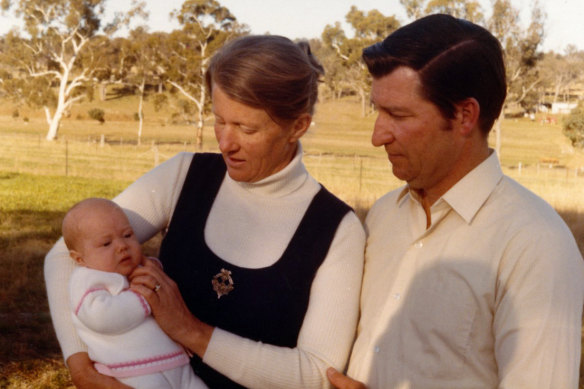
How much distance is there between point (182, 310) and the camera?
88.7 inches

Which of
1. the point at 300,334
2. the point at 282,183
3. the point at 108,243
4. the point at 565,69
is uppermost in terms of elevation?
the point at 565,69

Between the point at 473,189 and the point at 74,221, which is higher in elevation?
the point at 473,189

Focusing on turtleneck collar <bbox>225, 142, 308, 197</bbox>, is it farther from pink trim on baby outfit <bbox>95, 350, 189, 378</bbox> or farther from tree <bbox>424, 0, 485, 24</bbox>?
tree <bbox>424, 0, 485, 24</bbox>

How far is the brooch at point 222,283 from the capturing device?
2332 mm

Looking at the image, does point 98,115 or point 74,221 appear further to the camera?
point 98,115

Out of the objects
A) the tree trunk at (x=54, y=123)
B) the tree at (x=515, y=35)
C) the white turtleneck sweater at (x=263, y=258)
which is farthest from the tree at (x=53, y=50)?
the white turtleneck sweater at (x=263, y=258)

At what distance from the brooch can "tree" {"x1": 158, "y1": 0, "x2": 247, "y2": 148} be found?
34.2 meters

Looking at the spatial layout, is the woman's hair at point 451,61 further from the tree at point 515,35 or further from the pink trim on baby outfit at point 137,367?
the tree at point 515,35

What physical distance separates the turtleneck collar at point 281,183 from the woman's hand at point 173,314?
1.50ft

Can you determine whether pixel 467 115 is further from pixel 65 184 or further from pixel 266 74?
pixel 65 184

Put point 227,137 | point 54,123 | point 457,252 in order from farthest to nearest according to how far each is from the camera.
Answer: point 54,123 < point 227,137 < point 457,252

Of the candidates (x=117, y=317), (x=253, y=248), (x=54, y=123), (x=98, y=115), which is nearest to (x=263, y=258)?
(x=253, y=248)

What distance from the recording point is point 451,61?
2.03m

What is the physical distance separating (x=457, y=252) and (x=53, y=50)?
4281 cm
